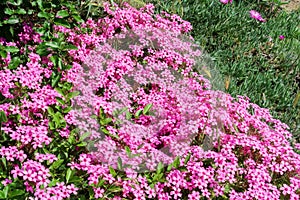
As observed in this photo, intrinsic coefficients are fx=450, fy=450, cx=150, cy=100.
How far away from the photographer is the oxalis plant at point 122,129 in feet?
9.29

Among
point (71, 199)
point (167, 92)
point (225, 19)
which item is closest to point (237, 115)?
point (167, 92)

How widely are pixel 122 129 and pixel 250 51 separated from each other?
9.27 feet

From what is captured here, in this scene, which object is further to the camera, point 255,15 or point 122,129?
point 255,15

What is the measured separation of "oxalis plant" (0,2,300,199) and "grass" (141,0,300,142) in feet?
2.34

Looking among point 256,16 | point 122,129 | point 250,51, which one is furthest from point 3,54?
point 256,16

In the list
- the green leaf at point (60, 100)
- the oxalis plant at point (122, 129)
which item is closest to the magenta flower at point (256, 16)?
the oxalis plant at point (122, 129)

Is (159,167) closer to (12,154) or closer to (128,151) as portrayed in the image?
(128,151)

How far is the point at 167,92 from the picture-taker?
3.78 m

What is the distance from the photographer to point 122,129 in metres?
3.13

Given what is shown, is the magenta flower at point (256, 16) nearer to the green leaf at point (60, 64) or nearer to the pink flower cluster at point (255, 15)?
the pink flower cluster at point (255, 15)

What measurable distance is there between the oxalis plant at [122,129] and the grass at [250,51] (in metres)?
0.71

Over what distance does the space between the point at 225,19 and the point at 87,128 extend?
2.97 meters

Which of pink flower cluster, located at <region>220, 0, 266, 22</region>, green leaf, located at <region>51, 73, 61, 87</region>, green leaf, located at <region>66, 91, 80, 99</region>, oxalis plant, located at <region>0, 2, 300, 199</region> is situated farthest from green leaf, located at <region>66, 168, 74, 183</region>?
pink flower cluster, located at <region>220, 0, 266, 22</region>

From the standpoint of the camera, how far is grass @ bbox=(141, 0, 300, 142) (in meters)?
4.72
